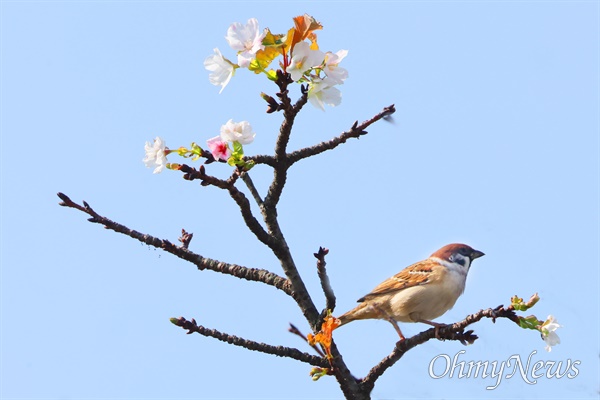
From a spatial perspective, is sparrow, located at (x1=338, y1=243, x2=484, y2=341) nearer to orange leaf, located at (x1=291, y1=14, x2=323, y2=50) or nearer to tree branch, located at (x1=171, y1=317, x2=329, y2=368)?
tree branch, located at (x1=171, y1=317, x2=329, y2=368)

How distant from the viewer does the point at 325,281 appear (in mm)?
4625

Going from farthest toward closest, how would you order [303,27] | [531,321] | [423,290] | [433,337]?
[423,290] < [433,337] < [531,321] < [303,27]

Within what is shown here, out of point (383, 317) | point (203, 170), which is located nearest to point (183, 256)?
point (203, 170)

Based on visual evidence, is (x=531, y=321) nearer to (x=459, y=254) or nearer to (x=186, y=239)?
(x=186, y=239)

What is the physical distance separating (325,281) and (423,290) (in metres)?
3.09

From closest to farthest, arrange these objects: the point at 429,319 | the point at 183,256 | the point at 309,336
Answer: the point at 309,336 < the point at 183,256 < the point at 429,319

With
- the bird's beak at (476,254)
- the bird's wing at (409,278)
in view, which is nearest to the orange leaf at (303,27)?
the bird's wing at (409,278)

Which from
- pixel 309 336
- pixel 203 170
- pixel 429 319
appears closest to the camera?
pixel 203 170

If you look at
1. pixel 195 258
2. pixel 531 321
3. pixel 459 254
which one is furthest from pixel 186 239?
pixel 459 254

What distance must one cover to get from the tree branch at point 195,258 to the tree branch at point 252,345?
1.21 ft

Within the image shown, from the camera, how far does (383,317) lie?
7.58 meters

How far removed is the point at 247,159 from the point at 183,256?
88 cm

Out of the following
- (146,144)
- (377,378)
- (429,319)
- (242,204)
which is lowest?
(377,378)

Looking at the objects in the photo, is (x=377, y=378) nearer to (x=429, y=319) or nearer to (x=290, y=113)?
(x=290, y=113)
